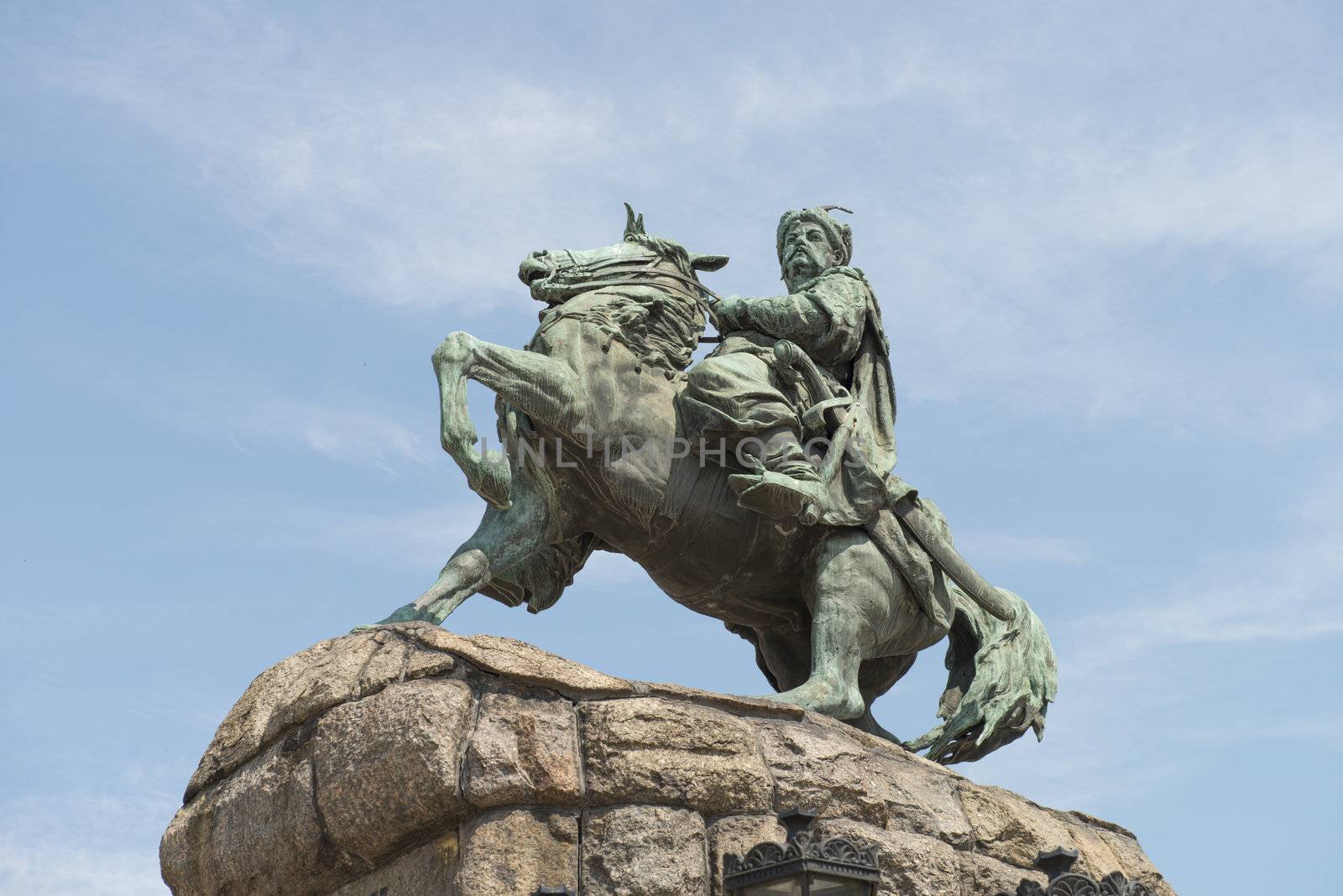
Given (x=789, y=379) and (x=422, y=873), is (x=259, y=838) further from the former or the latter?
(x=789, y=379)

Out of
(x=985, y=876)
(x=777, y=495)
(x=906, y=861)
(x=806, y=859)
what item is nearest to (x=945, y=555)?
(x=777, y=495)

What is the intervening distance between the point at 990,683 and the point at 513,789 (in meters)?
2.99

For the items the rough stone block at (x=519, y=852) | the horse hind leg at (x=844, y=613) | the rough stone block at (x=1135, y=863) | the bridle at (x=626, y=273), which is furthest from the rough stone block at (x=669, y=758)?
the bridle at (x=626, y=273)

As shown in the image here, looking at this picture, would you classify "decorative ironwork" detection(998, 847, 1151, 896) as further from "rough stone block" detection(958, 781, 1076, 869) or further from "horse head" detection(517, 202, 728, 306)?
"horse head" detection(517, 202, 728, 306)

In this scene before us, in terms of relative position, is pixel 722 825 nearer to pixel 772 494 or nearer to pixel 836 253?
pixel 772 494

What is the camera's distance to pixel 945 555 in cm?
855

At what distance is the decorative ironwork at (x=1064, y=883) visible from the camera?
20.0ft

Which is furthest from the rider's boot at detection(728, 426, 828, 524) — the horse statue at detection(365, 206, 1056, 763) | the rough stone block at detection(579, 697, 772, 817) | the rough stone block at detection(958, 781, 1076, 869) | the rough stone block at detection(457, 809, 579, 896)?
the rough stone block at detection(457, 809, 579, 896)

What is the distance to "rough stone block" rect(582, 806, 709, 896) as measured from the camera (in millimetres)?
6352

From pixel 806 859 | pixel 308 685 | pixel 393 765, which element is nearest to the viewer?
pixel 806 859

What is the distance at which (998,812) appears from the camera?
732 cm

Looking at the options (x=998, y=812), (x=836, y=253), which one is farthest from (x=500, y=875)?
(x=836, y=253)

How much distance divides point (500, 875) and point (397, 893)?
0.48 meters

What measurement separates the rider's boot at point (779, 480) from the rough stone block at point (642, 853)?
1888mm
